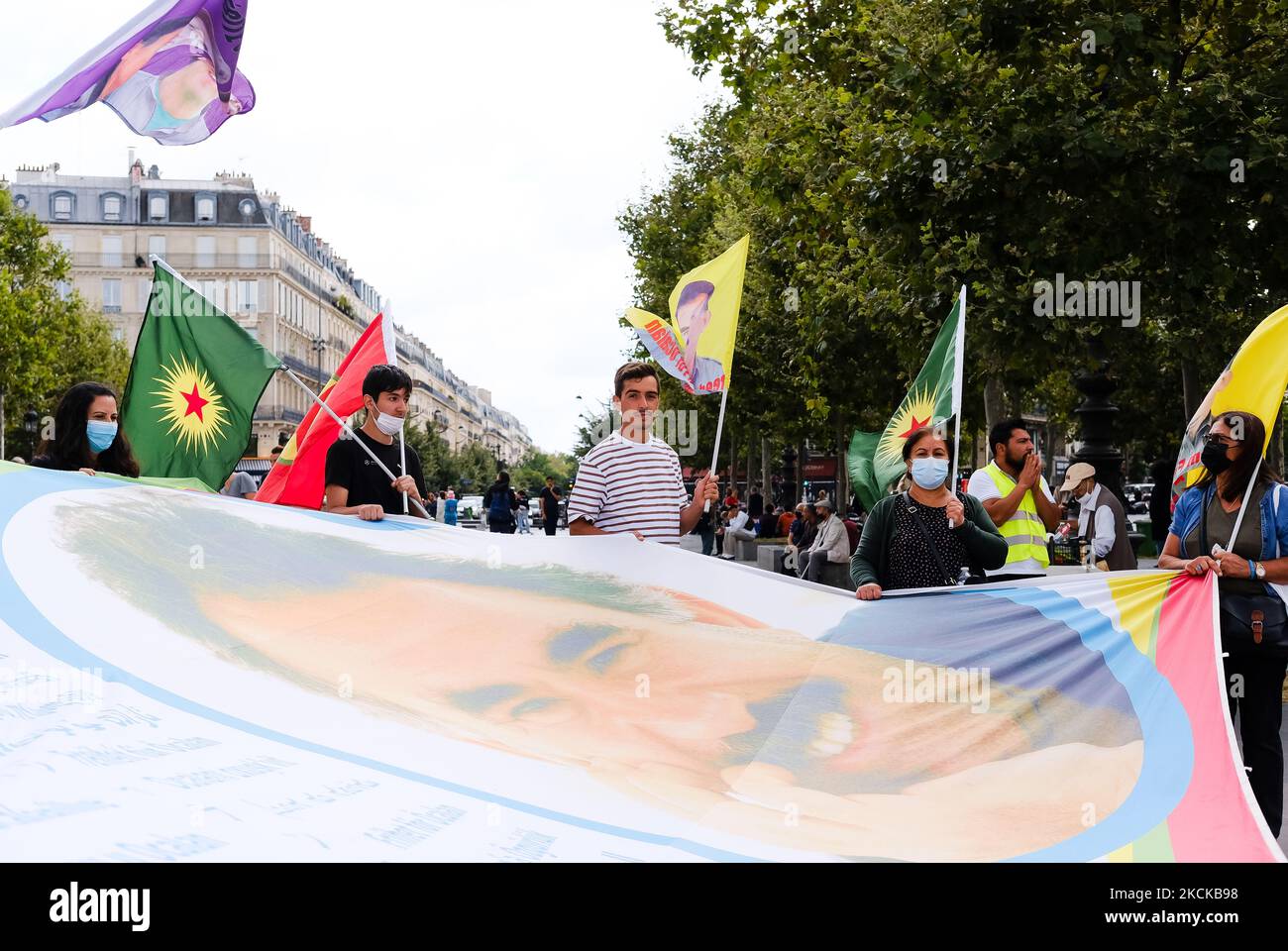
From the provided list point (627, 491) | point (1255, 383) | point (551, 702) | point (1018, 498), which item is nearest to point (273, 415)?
point (1018, 498)

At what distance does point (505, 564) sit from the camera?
6.30 metres

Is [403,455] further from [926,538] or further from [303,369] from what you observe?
[303,369]

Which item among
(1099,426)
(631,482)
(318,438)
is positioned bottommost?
(631,482)

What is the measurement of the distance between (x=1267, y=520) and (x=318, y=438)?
626 centimetres

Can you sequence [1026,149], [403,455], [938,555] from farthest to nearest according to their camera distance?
[1026,149] < [403,455] < [938,555]

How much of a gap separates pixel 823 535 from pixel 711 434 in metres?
36.8

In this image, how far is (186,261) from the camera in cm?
9694

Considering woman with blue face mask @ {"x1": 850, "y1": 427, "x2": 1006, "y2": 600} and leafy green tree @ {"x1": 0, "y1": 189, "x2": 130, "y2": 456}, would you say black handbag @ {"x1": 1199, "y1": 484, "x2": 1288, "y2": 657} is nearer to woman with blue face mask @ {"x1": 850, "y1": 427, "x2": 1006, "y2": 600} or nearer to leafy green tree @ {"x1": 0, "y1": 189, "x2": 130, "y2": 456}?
woman with blue face mask @ {"x1": 850, "y1": 427, "x2": 1006, "y2": 600}

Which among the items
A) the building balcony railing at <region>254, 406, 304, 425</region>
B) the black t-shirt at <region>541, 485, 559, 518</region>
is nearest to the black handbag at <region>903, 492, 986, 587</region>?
the black t-shirt at <region>541, 485, 559, 518</region>

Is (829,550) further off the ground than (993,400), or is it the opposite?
(993,400)

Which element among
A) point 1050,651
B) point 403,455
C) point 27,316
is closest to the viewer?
point 1050,651

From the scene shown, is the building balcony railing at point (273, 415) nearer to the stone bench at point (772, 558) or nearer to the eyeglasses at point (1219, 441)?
the stone bench at point (772, 558)

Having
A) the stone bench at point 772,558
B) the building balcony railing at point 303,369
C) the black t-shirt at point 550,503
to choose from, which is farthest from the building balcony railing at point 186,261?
the stone bench at point 772,558

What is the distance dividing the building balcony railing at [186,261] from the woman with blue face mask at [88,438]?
93735mm
